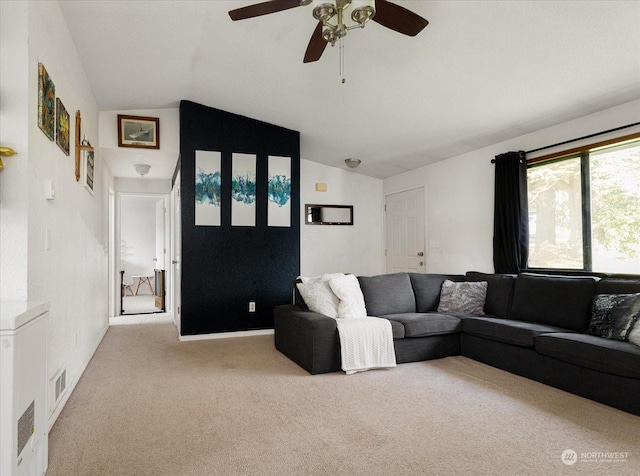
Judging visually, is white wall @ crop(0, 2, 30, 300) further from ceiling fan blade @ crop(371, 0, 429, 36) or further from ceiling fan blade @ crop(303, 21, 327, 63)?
ceiling fan blade @ crop(371, 0, 429, 36)

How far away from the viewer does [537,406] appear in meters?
2.74

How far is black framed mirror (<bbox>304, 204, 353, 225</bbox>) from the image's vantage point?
682 centimetres

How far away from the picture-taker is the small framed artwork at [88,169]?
149 inches

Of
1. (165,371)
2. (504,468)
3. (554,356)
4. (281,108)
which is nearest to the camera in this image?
(504,468)

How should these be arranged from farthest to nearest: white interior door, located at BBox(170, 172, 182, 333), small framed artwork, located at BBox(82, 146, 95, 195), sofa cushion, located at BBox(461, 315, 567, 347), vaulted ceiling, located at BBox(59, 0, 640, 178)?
white interior door, located at BBox(170, 172, 182, 333), small framed artwork, located at BBox(82, 146, 95, 195), sofa cushion, located at BBox(461, 315, 567, 347), vaulted ceiling, located at BBox(59, 0, 640, 178)

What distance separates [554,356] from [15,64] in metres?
3.92

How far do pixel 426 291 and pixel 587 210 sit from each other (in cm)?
178

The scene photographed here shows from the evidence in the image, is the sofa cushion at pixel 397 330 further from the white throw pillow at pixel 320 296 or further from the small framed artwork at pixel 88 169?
the small framed artwork at pixel 88 169

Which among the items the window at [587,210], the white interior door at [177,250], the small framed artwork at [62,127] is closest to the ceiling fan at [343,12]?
the small framed artwork at [62,127]

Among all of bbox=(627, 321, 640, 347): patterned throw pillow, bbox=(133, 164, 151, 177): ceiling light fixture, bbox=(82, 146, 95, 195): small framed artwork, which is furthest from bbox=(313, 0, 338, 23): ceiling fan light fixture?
bbox=(133, 164, 151, 177): ceiling light fixture

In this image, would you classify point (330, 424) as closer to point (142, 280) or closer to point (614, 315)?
point (614, 315)

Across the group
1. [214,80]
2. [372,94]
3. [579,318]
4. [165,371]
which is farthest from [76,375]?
[579,318]

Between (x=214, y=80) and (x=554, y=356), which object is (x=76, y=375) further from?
(x=554, y=356)

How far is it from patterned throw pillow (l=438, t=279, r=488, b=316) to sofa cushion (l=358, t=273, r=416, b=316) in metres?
0.35
